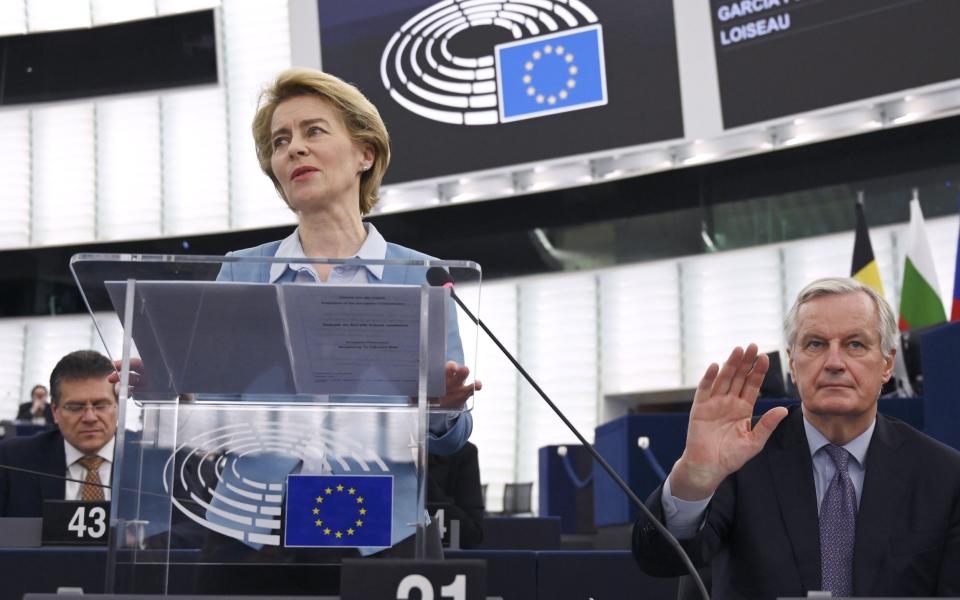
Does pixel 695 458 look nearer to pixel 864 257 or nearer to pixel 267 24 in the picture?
pixel 864 257

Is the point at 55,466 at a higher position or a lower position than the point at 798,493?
higher

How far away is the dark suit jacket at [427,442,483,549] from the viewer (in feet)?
13.7

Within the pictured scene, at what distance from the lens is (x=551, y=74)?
9.25 meters

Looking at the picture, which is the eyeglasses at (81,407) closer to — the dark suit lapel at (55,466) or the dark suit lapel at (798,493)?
the dark suit lapel at (55,466)

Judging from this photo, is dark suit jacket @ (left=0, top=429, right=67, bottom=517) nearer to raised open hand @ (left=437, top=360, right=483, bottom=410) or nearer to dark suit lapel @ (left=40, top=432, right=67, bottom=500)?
dark suit lapel @ (left=40, top=432, right=67, bottom=500)

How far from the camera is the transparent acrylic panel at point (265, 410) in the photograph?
1512mm

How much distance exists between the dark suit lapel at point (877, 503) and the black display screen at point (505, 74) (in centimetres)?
688

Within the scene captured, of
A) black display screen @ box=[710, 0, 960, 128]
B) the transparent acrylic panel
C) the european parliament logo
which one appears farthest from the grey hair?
the european parliament logo

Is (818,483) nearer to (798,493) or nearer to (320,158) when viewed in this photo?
(798,493)

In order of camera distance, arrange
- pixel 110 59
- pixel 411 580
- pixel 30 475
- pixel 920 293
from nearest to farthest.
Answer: pixel 411 580 < pixel 30 475 < pixel 920 293 < pixel 110 59

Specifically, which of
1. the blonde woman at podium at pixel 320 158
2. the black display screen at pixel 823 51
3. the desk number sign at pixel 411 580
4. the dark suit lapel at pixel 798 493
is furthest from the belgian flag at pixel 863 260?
the desk number sign at pixel 411 580

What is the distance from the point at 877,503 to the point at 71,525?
79.6 inches

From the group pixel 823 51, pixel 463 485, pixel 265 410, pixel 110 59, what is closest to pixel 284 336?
pixel 265 410

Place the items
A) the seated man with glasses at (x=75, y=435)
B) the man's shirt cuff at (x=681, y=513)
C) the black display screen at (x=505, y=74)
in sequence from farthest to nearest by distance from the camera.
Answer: the black display screen at (x=505, y=74)
the seated man with glasses at (x=75, y=435)
the man's shirt cuff at (x=681, y=513)
